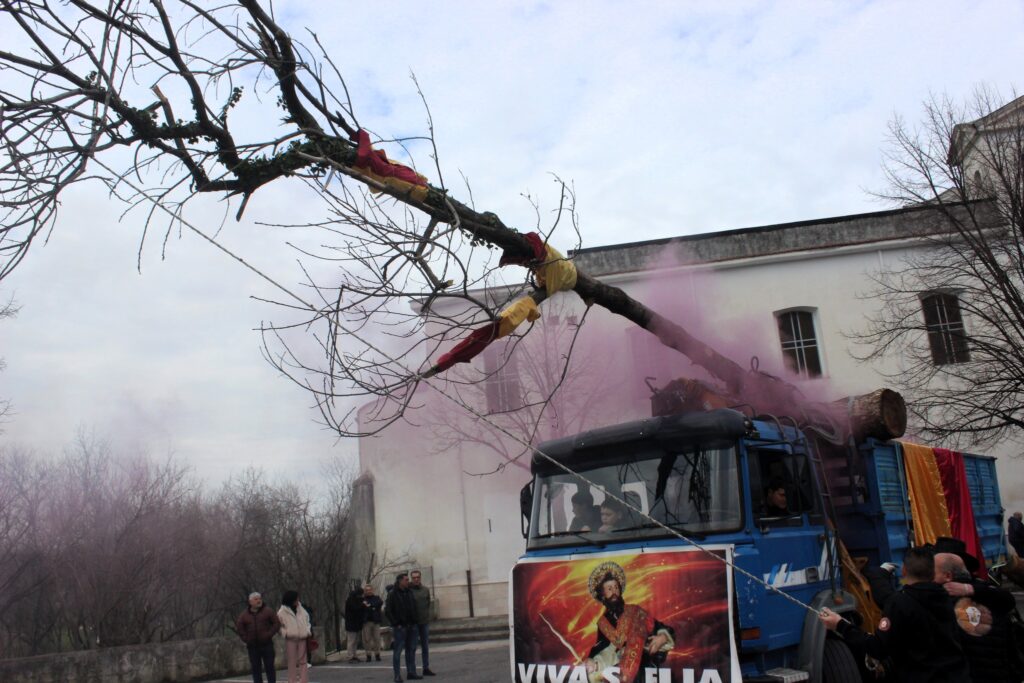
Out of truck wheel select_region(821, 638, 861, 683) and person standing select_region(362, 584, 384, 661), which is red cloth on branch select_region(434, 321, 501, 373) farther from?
person standing select_region(362, 584, 384, 661)

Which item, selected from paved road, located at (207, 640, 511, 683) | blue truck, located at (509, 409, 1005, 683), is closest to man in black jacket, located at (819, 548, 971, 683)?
blue truck, located at (509, 409, 1005, 683)

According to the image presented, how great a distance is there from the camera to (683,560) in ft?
19.5

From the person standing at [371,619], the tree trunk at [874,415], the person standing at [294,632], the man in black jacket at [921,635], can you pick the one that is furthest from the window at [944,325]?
the man in black jacket at [921,635]

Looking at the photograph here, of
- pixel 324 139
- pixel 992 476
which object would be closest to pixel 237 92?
pixel 324 139

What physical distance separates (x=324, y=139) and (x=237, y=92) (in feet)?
1.85

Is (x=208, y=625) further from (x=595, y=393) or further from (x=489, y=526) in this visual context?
(x=595, y=393)

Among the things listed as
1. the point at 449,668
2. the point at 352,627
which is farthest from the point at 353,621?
the point at 449,668

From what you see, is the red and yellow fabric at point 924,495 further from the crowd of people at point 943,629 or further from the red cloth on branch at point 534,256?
the red cloth on branch at point 534,256

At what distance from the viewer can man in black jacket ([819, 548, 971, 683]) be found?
450cm

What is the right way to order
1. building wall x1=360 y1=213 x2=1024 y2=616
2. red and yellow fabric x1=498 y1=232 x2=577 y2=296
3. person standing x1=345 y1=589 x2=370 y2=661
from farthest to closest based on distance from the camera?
building wall x1=360 y1=213 x2=1024 y2=616 < person standing x1=345 y1=589 x2=370 y2=661 < red and yellow fabric x1=498 y1=232 x2=577 y2=296

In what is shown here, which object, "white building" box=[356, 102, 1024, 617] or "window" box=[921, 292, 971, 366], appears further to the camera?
"white building" box=[356, 102, 1024, 617]

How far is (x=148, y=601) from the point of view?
17.5 metres

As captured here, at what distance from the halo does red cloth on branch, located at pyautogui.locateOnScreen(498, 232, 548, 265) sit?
2.34 metres

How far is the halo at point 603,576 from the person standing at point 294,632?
569 cm
